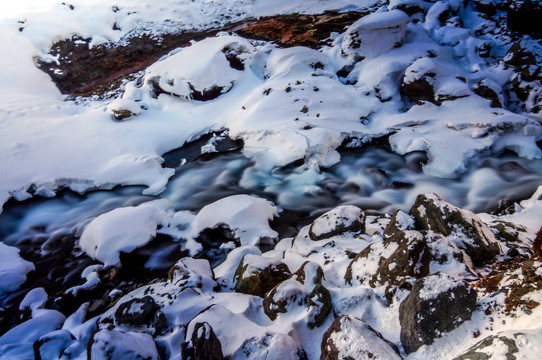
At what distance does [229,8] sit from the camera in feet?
44.1

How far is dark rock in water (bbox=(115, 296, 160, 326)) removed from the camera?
2.72m

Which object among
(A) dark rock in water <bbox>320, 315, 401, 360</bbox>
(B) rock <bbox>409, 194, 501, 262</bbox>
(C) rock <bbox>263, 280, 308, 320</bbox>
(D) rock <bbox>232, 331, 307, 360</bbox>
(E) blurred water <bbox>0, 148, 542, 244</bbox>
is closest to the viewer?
(A) dark rock in water <bbox>320, 315, 401, 360</bbox>

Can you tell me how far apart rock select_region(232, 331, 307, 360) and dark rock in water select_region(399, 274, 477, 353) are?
66 cm

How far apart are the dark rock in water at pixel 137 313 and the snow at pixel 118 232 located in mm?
1493

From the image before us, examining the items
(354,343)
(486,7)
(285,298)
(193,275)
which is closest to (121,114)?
(193,275)

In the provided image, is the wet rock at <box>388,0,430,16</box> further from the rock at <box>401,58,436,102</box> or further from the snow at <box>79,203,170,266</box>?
the snow at <box>79,203,170,266</box>

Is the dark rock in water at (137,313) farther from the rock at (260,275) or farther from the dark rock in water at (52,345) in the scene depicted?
the rock at (260,275)

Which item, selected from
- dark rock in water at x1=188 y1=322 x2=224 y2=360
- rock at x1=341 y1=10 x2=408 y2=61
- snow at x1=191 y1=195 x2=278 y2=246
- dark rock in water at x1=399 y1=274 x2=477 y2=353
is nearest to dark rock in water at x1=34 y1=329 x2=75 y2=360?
dark rock in water at x1=188 y1=322 x2=224 y2=360

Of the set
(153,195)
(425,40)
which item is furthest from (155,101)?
(425,40)

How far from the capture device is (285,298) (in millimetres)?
2469

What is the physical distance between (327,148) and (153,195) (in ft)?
10.3

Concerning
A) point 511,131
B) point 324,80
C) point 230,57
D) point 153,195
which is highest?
point 230,57

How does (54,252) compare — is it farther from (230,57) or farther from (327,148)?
(230,57)

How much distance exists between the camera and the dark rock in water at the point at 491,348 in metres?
1.40
